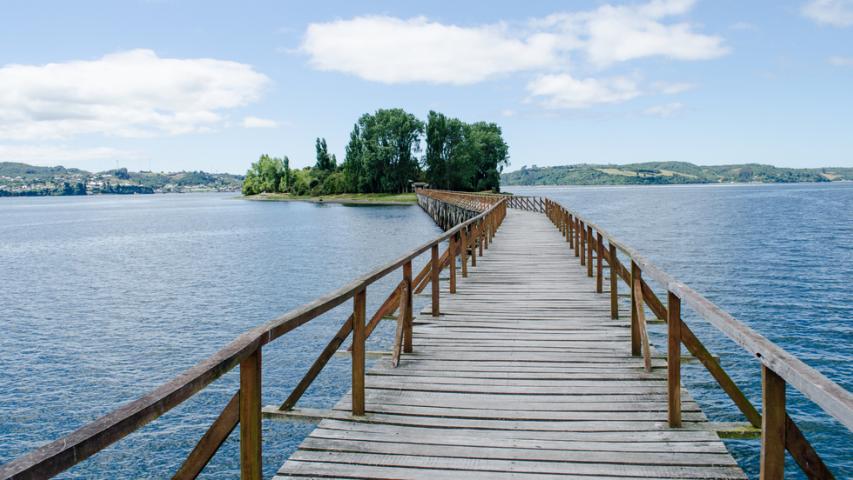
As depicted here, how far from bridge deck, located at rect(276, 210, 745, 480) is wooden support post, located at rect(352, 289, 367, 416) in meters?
0.13

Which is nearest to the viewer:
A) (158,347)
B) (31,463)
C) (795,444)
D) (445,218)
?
(31,463)

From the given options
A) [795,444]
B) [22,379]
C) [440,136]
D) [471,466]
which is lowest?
[22,379]

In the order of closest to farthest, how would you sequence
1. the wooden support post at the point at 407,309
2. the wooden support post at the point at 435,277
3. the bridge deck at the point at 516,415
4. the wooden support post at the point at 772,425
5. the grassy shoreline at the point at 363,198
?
the wooden support post at the point at 772,425
the bridge deck at the point at 516,415
the wooden support post at the point at 407,309
the wooden support post at the point at 435,277
the grassy shoreline at the point at 363,198

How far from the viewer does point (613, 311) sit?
311 inches

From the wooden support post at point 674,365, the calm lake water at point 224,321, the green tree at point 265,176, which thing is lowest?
the calm lake water at point 224,321

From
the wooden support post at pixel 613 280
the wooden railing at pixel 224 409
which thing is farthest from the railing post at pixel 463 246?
the wooden railing at pixel 224 409

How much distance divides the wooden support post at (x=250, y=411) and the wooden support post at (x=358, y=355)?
151 cm

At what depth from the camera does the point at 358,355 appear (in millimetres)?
4613

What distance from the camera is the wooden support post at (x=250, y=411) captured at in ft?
9.53

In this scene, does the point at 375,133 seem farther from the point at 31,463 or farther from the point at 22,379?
the point at 31,463

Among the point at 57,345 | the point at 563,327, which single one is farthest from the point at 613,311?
the point at 57,345

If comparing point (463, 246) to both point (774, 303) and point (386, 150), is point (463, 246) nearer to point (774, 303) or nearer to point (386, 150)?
point (774, 303)

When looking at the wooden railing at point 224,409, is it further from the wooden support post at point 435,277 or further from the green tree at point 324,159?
the green tree at point 324,159

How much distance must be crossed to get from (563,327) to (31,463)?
6.45 metres
